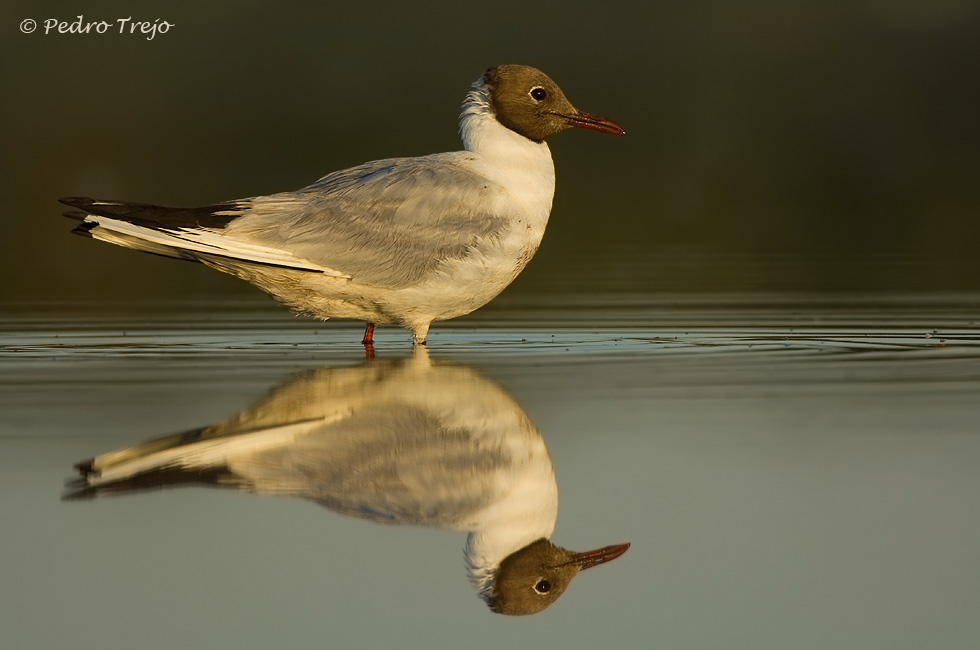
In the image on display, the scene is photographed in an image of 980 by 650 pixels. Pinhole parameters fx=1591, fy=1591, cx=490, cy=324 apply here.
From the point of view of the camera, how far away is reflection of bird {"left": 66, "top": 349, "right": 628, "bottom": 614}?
13.4 feet

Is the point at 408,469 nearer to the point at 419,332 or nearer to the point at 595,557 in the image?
the point at 595,557

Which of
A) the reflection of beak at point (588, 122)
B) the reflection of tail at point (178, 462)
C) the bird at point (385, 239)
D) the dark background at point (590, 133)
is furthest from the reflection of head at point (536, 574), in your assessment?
the dark background at point (590, 133)

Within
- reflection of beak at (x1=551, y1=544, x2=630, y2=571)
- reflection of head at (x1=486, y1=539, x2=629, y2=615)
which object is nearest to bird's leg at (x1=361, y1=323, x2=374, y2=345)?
reflection of head at (x1=486, y1=539, x2=629, y2=615)

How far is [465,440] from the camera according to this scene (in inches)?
206

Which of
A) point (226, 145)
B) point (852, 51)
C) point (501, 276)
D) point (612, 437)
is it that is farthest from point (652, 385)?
point (852, 51)

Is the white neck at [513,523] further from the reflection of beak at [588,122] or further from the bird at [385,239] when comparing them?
the reflection of beak at [588,122]

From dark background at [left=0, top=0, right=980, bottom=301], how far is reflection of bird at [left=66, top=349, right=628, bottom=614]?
5.58 m

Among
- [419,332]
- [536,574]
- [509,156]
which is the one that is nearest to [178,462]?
[536,574]

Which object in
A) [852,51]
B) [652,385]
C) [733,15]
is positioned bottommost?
[652,385]

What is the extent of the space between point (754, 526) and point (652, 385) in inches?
89.6

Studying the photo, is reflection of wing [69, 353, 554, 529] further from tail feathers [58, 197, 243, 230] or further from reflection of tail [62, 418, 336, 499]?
tail feathers [58, 197, 243, 230]

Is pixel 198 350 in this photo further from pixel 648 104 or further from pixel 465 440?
pixel 648 104

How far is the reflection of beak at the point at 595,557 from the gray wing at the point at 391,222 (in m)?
4.02

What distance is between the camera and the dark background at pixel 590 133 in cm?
1384
